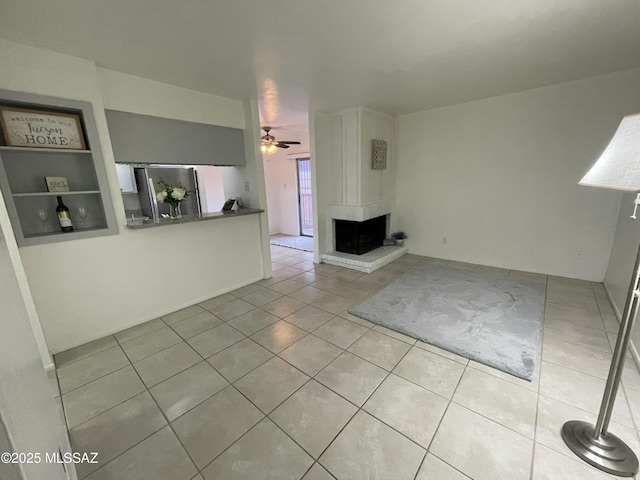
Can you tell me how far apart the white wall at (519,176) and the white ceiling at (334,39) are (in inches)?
16.5

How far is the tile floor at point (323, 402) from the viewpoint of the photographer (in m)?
1.38

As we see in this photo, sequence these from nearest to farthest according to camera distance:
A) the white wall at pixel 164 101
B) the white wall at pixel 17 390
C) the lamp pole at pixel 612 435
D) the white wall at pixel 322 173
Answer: the white wall at pixel 17 390 → the lamp pole at pixel 612 435 → the white wall at pixel 164 101 → the white wall at pixel 322 173

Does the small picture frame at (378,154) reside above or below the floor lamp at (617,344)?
above

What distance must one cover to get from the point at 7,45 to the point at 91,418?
8.96 feet

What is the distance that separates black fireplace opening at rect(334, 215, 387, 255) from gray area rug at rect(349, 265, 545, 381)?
1.03m

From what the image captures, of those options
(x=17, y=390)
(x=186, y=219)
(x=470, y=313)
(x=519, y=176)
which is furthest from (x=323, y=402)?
(x=519, y=176)

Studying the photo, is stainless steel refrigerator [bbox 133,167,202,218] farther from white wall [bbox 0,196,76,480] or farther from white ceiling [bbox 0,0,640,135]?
white wall [bbox 0,196,76,480]

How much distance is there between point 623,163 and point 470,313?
207 centimetres

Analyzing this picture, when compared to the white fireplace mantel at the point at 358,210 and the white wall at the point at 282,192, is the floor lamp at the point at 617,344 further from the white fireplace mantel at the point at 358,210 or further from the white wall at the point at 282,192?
the white wall at the point at 282,192

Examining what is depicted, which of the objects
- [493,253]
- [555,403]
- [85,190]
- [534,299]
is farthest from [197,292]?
[493,253]

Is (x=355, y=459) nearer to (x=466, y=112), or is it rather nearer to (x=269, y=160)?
(x=466, y=112)

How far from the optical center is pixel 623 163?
108cm

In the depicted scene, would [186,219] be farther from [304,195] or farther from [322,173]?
[304,195]

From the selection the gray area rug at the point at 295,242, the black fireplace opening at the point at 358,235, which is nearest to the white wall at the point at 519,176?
the black fireplace opening at the point at 358,235
